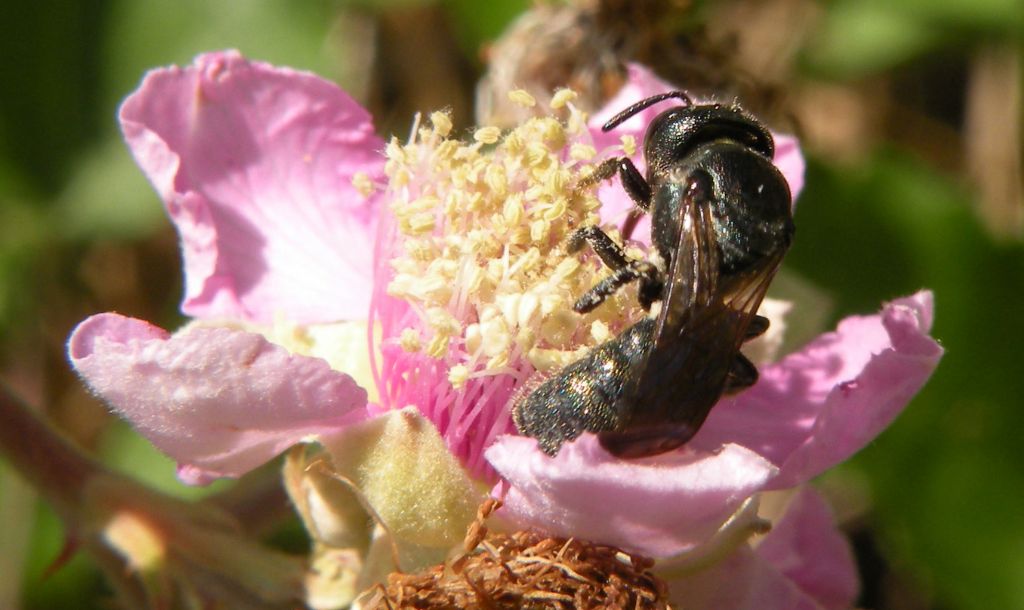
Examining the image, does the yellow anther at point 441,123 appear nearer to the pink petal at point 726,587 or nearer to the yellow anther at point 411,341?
the yellow anther at point 411,341

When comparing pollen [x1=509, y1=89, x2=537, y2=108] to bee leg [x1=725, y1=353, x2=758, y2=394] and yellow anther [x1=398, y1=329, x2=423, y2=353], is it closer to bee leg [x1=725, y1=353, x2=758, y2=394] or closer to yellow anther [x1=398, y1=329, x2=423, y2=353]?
yellow anther [x1=398, y1=329, x2=423, y2=353]

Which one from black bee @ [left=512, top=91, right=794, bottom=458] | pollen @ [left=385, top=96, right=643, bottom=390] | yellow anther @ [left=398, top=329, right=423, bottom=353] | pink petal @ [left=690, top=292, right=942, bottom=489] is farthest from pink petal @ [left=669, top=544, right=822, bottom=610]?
yellow anther @ [left=398, top=329, right=423, bottom=353]

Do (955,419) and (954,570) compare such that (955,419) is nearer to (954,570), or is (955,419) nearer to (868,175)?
(954,570)

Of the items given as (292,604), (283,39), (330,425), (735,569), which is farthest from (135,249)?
(735,569)

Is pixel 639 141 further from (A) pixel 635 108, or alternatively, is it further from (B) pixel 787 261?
(B) pixel 787 261

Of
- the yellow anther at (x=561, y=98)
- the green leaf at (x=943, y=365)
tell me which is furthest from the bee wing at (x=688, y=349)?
the green leaf at (x=943, y=365)

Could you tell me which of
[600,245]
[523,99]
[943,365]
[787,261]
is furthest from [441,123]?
[943,365]

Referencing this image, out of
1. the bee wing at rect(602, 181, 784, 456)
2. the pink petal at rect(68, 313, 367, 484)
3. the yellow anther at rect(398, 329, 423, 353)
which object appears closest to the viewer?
the bee wing at rect(602, 181, 784, 456)
